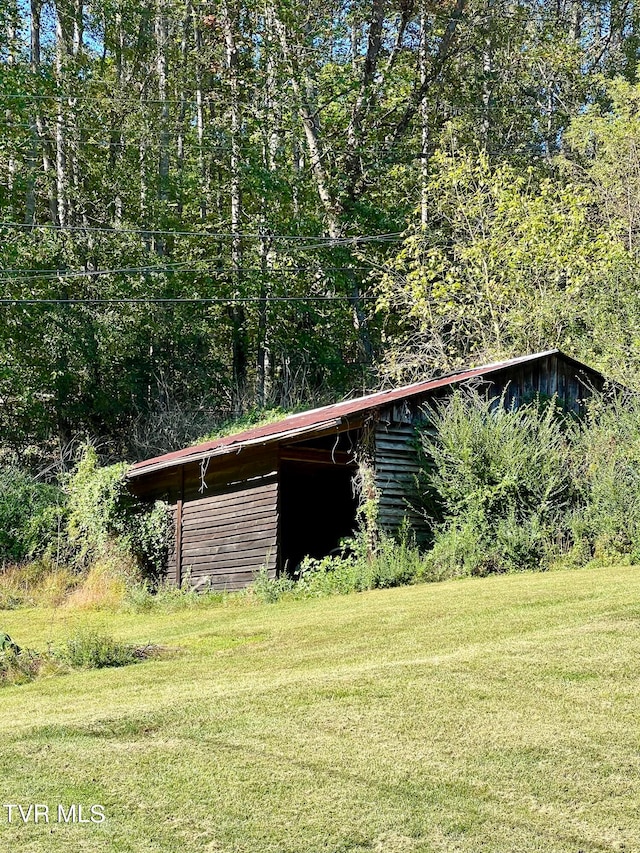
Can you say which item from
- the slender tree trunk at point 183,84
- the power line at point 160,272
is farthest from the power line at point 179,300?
the slender tree trunk at point 183,84

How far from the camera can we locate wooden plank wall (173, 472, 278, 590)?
18125mm

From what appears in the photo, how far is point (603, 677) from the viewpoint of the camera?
819cm

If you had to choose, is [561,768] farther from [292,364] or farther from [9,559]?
[292,364]

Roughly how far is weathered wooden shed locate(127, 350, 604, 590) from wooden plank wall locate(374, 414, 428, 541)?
0.02m

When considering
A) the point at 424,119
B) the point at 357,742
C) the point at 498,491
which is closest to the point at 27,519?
the point at 498,491

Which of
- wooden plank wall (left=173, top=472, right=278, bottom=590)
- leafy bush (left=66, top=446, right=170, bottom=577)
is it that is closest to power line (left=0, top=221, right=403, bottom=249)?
leafy bush (left=66, top=446, right=170, bottom=577)

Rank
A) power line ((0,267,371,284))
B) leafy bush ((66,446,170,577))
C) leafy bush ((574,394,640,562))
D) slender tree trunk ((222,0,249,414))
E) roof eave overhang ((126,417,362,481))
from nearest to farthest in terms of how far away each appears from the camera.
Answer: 1. leafy bush ((574,394,640,562))
2. roof eave overhang ((126,417,362,481))
3. leafy bush ((66,446,170,577))
4. power line ((0,267,371,284))
5. slender tree trunk ((222,0,249,414))

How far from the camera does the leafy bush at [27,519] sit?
23.2 m

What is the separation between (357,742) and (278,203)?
26.5 m


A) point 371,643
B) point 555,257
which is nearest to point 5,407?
point 555,257

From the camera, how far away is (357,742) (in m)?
6.68

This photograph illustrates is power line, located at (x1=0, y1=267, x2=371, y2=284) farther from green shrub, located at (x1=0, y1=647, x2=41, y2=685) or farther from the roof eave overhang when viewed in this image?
green shrub, located at (x1=0, y1=647, x2=41, y2=685)

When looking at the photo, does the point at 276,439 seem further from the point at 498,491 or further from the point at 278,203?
the point at 278,203

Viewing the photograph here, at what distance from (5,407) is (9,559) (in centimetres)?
746
